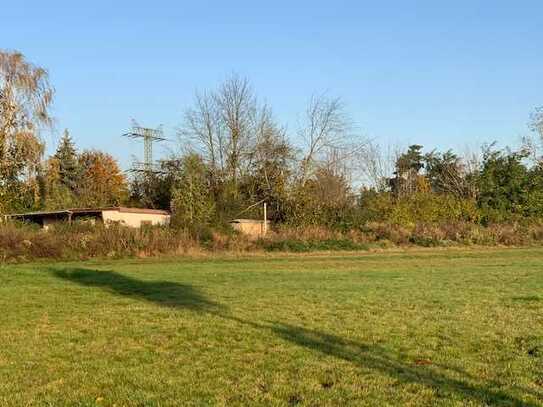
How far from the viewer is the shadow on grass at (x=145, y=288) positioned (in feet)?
37.6

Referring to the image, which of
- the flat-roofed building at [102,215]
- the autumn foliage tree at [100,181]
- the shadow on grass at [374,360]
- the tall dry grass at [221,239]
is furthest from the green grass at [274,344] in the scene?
the autumn foliage tree at [100,181]

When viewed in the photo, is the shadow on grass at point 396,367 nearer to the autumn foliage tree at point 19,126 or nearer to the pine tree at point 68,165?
the autumn foliage tree at point 19,126

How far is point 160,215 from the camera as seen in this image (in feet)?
132

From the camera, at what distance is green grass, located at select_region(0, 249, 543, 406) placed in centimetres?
528

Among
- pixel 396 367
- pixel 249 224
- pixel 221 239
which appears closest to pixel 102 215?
pixel 249 224

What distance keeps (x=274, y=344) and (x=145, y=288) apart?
7.64 metres

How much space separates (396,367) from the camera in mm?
6145

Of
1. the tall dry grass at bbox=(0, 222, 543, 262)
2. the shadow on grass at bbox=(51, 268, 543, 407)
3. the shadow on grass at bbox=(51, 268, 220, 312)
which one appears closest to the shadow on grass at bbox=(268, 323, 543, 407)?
the shadow on grass at bbox=(51, 268, 543, 407)

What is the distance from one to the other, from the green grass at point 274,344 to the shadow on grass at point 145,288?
6 cm

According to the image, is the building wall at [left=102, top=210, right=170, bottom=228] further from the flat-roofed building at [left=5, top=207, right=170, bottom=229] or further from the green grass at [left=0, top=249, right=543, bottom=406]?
the green grass at [left=0, top=249, right=543, bottom=406]

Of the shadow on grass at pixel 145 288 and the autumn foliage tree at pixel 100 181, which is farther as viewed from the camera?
the autumn foliage tree at pixel 100 181

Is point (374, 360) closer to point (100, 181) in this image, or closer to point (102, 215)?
point (102, 215)

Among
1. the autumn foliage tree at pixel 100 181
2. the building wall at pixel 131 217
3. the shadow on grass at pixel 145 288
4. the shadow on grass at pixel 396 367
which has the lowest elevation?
the shadow on grass at pixel 396 367

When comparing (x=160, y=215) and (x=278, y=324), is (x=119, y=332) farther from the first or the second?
(x=160, y=215)
